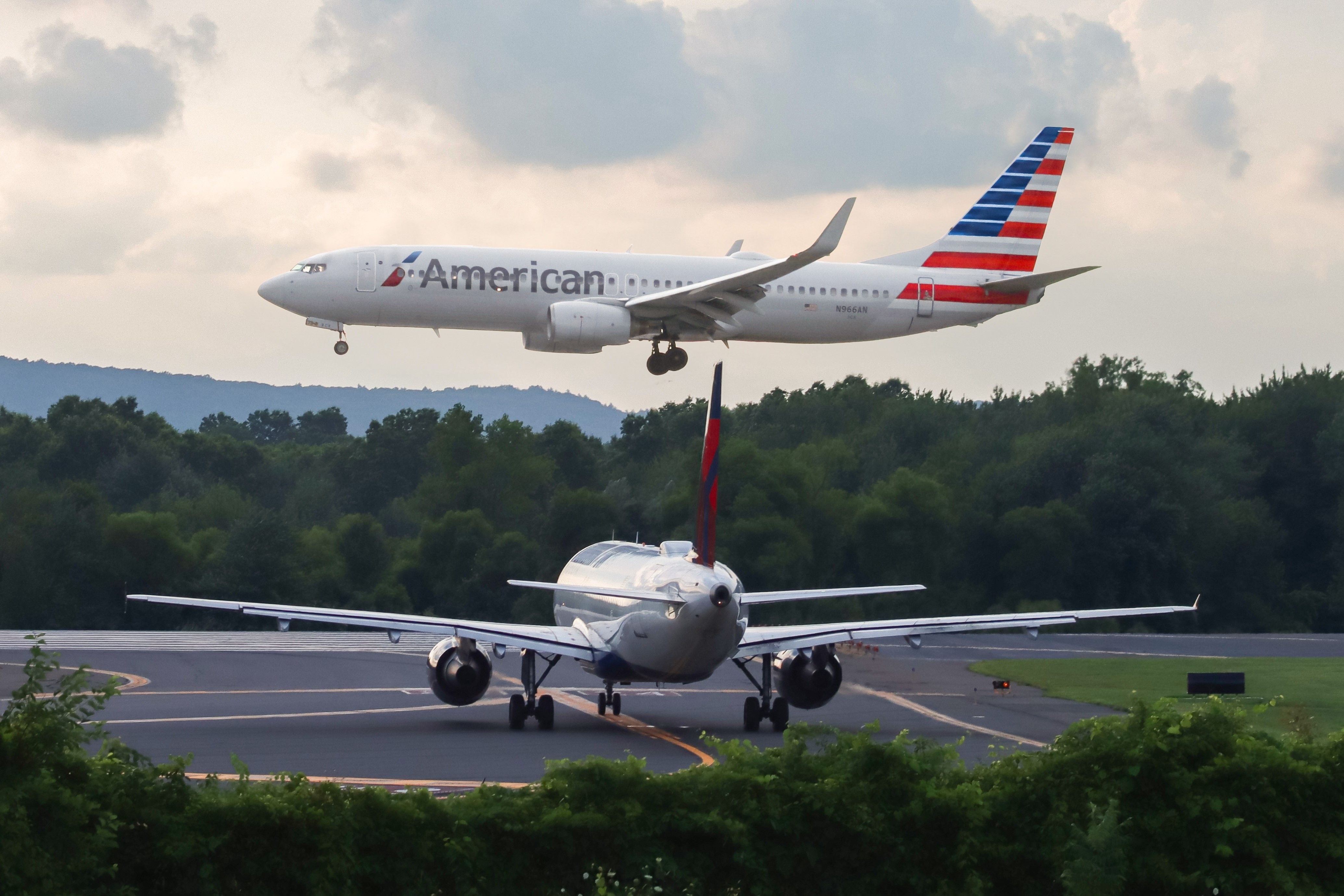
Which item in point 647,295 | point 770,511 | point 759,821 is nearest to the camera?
point 759,821

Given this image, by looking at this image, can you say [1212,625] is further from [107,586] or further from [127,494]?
[127,494]

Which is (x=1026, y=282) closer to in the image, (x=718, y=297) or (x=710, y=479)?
(x=718, y=297)

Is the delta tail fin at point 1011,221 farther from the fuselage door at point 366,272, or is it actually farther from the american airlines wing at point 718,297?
the fuselage door at point 366,272

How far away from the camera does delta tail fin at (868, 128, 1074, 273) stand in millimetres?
46969

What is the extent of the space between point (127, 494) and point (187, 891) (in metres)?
96.8

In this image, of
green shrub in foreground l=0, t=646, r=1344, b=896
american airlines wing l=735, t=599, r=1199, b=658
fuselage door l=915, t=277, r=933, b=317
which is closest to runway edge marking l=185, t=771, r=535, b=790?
american airlines wing l=735, t=599, r=1199, b=658

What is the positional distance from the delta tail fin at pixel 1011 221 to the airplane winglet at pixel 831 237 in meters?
9.44

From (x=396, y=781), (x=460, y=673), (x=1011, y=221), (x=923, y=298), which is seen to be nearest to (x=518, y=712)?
(x=460, y=673)

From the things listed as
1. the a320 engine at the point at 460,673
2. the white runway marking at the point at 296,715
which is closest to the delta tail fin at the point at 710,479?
the a320 engine at the point at 460,673

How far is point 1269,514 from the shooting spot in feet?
309

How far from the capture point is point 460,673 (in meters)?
31.3

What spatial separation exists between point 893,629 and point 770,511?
4897 cm

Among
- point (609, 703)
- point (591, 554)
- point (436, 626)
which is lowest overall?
point (609, 703)

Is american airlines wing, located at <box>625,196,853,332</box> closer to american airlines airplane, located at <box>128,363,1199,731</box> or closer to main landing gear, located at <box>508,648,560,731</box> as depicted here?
american airlines airplane, located at <box>128,363,1199,731</box>
